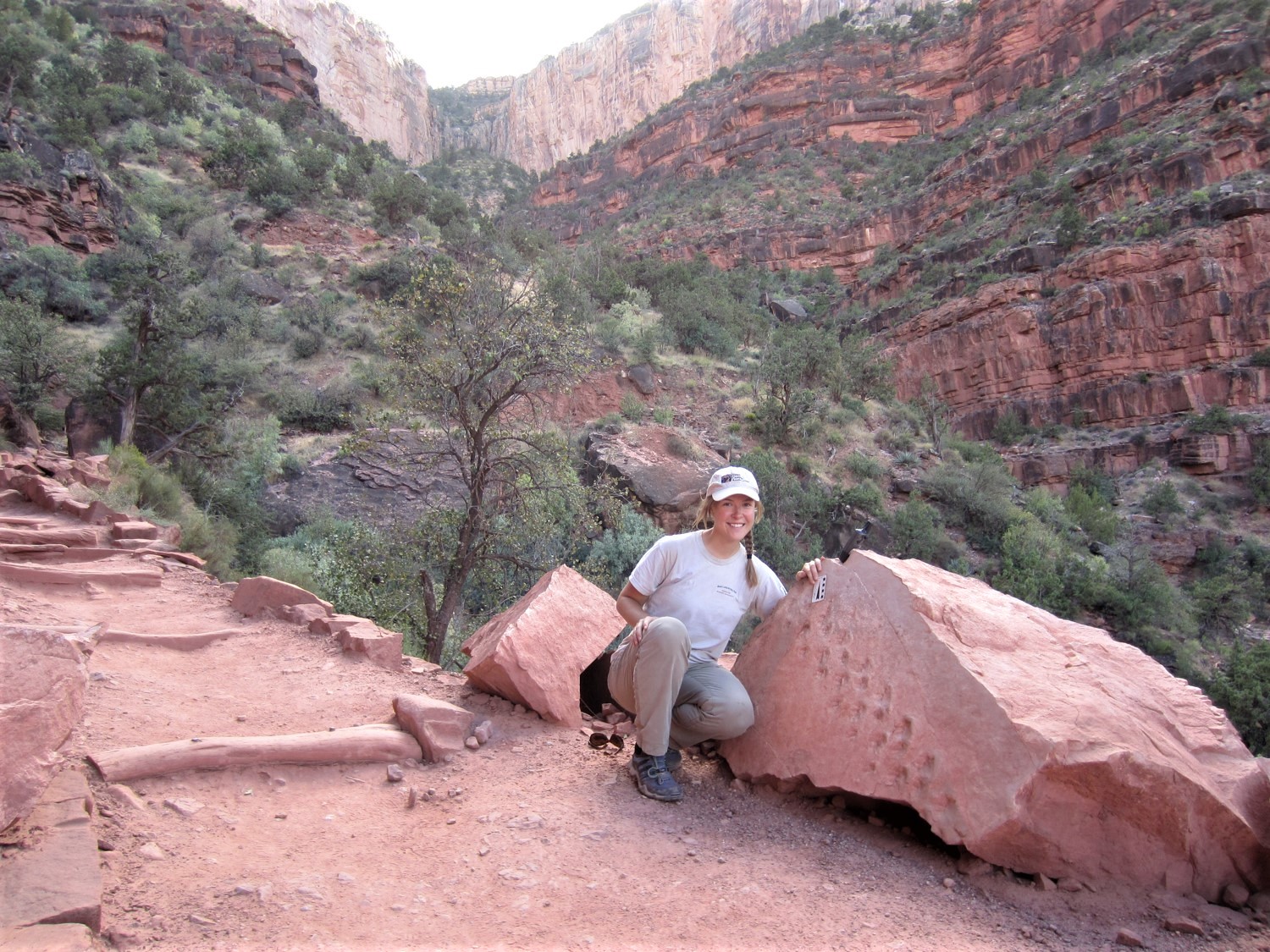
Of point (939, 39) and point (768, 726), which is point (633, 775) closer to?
point (768, 726)

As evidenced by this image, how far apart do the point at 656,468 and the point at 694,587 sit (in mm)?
11925

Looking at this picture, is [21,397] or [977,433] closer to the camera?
[21,397]

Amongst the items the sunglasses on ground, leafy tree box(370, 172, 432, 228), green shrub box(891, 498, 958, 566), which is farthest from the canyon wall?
the sunglasses on ground

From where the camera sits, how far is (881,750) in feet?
9.07

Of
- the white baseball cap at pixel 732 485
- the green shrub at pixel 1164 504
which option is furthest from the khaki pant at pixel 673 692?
the green shrub at pixel 1164 504

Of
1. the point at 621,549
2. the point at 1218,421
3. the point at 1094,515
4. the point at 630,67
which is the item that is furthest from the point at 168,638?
the point at 630,67

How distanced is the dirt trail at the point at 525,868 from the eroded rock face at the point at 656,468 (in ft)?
34.7

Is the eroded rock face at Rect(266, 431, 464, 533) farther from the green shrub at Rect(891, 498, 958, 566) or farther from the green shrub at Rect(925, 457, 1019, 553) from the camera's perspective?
the green shrub at Rect(925, 457, 1019, 553)

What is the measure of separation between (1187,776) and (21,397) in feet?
56.6

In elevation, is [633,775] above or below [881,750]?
below

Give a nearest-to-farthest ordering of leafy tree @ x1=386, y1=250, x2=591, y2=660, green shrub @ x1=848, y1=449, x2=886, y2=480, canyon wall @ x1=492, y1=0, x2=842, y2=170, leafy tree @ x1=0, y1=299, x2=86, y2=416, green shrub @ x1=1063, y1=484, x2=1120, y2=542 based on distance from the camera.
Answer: leafy tree @ x1=386, y1=250, x2=591, y2=660, leafy tree @ x1=0, y1=299, x2=86, y2=416, green shrub @ x1=848, y1=449, x2=886, y2=480, green shrub @ x1=1063, y1=484, x2=1120, y2=542, canyon wall @ x1=492, y1=0, x2=842, y2=170

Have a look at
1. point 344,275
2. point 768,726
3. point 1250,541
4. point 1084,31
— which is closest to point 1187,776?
point 768,726

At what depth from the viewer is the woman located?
2.94 metres

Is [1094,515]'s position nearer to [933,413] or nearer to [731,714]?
[933,413]
